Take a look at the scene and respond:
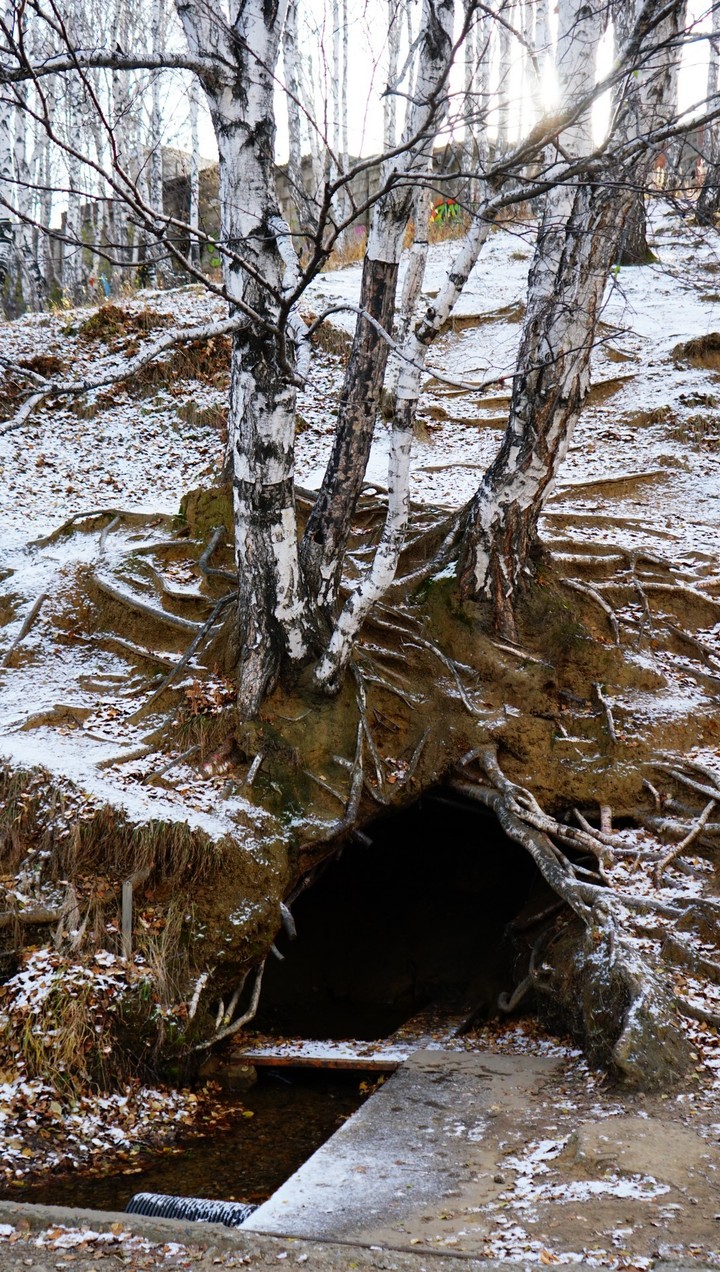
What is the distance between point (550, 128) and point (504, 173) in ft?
1.24

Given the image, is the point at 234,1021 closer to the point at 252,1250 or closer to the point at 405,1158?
the point at 405,1158

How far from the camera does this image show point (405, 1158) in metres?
4.29

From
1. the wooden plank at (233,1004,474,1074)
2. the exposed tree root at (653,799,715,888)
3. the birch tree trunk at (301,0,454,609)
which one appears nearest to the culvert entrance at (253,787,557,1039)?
the wooden plank at (233,1004,474,1074)

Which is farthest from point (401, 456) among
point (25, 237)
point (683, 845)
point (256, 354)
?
point (25, 237)

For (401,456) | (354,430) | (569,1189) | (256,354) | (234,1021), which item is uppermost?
(256,354)

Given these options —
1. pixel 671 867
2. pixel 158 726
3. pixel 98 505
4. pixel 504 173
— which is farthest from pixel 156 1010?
pixel 98 505

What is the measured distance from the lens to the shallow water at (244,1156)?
4.41 metres

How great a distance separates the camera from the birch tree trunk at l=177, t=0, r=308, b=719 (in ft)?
17.6

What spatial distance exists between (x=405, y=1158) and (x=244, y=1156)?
105 cm

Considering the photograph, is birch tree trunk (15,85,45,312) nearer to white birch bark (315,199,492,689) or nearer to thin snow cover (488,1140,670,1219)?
white birch bark (315,199,492,689)

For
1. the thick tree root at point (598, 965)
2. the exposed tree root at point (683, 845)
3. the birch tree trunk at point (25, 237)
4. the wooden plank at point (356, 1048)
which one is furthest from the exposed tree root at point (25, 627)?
the birch tree trunk at point (25, 237)

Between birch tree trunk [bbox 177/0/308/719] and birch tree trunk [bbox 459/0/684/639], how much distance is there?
5.46 ft

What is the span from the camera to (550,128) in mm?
4605

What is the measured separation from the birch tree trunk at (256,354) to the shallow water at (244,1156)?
255cm
